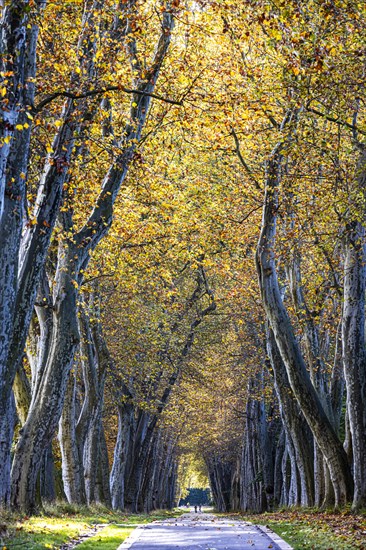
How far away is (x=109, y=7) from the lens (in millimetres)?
13148

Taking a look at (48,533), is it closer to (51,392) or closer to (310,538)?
(51,392)

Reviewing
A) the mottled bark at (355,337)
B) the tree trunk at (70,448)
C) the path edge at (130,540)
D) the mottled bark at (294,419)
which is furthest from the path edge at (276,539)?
the tree trunk at (70,448)

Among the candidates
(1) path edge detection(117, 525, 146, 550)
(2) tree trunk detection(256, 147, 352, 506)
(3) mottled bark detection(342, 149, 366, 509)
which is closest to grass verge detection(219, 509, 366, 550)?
(3) mottled bark detection(342, 149, 366, 509)

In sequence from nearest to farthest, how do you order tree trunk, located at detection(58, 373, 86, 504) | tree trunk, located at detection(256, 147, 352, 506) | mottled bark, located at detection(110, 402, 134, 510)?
tree trunk, located at detection(256, 147, 352, 506)
tree trunk, located at detection(58, 373, 86, 504)
mottled bark, located at detection(110, 402, 134, 510)

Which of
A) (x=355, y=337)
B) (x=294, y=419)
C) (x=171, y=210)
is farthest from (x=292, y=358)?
(x=171, y=210)

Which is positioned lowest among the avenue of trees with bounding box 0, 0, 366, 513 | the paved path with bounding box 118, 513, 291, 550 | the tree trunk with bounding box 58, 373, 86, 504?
the paved path with bounding box 118, 513, 291, 550

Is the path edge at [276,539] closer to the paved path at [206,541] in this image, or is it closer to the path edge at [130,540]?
the paved path at [206,541]

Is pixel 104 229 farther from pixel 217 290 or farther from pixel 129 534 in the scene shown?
pixel 217 290

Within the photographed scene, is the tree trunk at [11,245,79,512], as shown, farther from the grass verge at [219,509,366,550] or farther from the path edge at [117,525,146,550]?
the grass verge at [219,509,366,550]

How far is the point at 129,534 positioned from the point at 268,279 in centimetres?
671

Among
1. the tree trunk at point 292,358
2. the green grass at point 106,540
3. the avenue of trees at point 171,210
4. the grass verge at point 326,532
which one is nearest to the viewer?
the avenue of trees at point 171,210

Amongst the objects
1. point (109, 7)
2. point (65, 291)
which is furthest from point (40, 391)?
point (109, 7)

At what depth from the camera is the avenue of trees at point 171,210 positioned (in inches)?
411

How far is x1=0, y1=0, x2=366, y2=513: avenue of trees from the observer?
10438 millimetres
